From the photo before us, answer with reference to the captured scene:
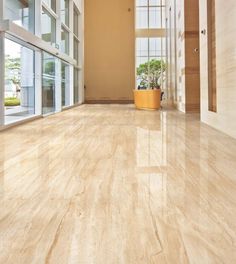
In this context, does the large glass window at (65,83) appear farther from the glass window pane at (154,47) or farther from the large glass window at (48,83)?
the glass window pane at (154,47)

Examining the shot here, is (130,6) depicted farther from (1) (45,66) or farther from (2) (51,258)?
(2) (51,258)

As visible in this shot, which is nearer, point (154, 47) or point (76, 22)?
point (76, 22)

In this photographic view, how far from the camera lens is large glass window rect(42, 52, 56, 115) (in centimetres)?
674

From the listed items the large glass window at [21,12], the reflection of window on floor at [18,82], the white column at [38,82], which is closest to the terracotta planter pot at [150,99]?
the white column at [38,82]

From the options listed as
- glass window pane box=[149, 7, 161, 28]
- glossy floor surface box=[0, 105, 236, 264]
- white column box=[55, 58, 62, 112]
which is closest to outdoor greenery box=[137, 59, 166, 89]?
glass window pane box=[149, 7, 161, 28]

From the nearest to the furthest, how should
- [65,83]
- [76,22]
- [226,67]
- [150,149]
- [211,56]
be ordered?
[150,149], [226,67], [211,56], [65,83], [76,22]

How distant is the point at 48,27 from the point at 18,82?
95.3 inches

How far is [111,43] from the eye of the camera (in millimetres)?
14094

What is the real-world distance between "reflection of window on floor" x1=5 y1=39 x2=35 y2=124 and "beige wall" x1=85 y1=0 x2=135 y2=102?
26.9ft

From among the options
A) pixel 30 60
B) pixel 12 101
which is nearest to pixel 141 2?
pixel 30 60

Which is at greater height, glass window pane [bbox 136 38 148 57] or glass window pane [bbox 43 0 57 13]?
glass window pane [bbox 136 38 148 57]

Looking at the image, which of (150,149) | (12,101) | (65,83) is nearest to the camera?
(150,149)

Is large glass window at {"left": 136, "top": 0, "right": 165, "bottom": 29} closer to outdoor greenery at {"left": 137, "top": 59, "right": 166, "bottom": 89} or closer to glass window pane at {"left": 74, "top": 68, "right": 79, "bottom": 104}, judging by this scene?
outdoor greenery at {"left": 137, "top": 59, "right": 166, "bottom": 89}

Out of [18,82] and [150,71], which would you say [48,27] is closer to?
[18,82]
